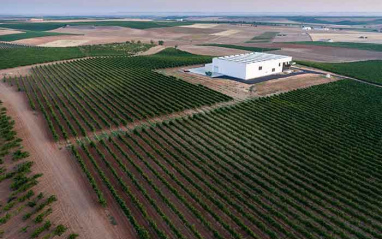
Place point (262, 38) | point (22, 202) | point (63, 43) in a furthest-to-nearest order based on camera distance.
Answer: point (262, 38)
point (63, 43)
point (22, 202)

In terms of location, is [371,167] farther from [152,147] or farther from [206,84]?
[206,84]

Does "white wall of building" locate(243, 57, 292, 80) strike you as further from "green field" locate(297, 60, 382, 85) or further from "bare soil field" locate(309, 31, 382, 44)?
"bare soil field" locate(309, 31, 382, 44)

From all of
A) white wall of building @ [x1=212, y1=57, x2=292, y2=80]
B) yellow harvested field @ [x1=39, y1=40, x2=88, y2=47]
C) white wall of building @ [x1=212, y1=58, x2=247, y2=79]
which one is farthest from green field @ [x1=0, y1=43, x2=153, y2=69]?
white wall of building @ [x1=212, y1=57, x2=292, y2=80]

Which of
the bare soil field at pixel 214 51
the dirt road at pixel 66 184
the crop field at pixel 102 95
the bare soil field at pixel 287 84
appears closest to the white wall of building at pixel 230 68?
the bare soil field at pixel 287 84

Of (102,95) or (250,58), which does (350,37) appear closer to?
(250,58)

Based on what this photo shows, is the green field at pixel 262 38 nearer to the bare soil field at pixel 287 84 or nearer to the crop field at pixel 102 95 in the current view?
the bare soil field at pixel 287 84

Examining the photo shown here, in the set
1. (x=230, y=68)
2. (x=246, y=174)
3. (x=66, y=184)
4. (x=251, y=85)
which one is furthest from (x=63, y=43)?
(x=246, y=174)

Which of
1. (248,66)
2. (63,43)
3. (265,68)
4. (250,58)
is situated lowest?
(265,68)

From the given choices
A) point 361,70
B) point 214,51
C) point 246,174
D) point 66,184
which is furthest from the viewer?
point 214,51
